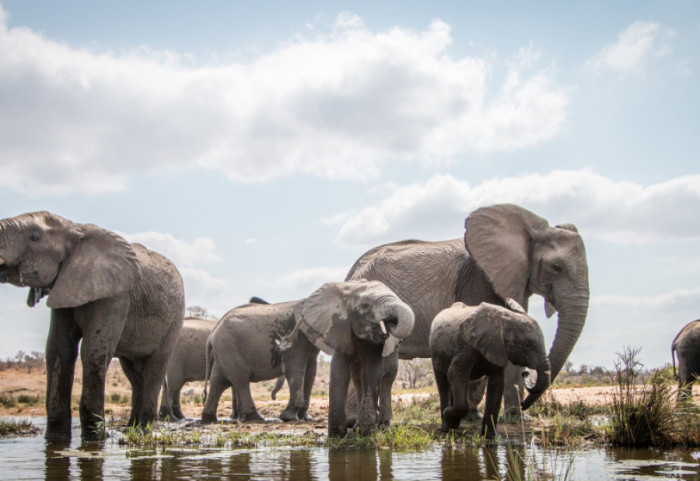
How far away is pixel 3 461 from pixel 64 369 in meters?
2.66

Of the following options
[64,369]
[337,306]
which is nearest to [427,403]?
[337,306]

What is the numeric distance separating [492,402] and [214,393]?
768cm

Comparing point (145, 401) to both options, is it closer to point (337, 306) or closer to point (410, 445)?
point (337, 306)

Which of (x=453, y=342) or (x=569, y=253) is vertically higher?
(x=569, y=253)

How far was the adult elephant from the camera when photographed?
39.5 feet

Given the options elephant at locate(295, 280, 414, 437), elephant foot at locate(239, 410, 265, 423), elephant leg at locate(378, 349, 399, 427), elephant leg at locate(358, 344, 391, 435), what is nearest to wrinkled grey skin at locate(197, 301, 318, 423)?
elephant foot at locate(239, 410, 265, 423)

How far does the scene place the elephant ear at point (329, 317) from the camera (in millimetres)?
10406

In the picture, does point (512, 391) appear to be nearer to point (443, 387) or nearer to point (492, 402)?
point (443, 387)

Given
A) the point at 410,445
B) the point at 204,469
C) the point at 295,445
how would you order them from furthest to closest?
1. the point at 295,445
2. the point at 410,445
3. the point at 204,469

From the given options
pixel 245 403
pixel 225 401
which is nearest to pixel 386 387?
pixel 245 403

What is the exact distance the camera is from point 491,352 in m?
9.79

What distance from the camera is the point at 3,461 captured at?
8.78 meters

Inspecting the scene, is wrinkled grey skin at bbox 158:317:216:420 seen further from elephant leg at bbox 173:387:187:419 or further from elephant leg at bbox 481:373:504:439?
elephant leg at bbox 481:373:504:439

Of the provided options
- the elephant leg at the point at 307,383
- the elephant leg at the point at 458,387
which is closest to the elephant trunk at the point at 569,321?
the elephant leg at the point at 458,387
